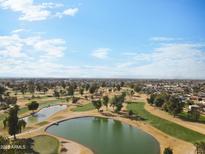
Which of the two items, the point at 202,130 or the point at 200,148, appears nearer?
the point at 200,148

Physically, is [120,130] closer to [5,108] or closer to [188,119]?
[188,119]

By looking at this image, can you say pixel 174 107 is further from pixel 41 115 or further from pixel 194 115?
pixel 41 115

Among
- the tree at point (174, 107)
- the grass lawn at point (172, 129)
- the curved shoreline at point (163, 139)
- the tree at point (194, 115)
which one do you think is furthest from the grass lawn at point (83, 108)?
the tree at point (194, 115)

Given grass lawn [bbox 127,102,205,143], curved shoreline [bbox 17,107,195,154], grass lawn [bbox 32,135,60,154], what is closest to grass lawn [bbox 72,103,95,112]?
curved shoreline [bbox 17,107,195,154]

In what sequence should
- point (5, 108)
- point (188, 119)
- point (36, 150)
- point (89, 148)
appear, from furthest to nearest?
point (5, 108)
point (188, 119)
point (89, 148)
point (36, 150)

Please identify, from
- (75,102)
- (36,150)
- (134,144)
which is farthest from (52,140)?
(75,102)

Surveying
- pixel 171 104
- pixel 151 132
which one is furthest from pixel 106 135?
pixel 171 104

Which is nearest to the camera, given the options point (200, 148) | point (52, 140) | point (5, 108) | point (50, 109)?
point (200, 148)

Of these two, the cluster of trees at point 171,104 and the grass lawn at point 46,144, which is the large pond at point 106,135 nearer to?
the grass lawn at point 46,144
